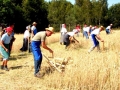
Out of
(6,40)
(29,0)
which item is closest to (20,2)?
(29,0)

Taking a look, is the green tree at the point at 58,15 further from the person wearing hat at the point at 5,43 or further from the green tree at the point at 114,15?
the person wearing hat at the point at 5,43

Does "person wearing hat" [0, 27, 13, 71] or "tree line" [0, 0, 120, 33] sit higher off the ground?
"tree line" [0, 0, 120, 33]

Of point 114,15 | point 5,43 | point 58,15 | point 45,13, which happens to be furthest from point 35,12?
point 5,43

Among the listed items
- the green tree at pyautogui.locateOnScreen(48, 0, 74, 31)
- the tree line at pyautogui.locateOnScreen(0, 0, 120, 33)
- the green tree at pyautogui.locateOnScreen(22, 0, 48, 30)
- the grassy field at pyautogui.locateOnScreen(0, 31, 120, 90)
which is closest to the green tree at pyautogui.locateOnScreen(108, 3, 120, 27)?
the tree line at pyautogui.locateOnScreen(0, 0, 120, 33)

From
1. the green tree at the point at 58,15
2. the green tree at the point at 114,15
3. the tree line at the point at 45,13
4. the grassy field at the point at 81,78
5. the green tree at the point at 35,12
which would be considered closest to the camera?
the grassy field at the point at 81,78

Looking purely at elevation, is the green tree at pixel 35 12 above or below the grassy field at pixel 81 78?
above

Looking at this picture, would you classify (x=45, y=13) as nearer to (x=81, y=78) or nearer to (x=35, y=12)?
(x=35, y=12)

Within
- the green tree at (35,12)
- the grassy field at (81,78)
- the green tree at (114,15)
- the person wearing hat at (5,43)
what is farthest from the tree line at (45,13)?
the grassy field at (81,78)

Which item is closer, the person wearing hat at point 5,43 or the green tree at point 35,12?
the person wearing hat at point 5,43

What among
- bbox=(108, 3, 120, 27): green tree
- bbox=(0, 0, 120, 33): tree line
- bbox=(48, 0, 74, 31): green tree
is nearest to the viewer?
bbox=(0, 0, 120, 33): tree line

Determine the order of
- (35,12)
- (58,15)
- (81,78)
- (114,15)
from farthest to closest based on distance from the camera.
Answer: (114,15) < (35,12) < (58,15) < (81,78)

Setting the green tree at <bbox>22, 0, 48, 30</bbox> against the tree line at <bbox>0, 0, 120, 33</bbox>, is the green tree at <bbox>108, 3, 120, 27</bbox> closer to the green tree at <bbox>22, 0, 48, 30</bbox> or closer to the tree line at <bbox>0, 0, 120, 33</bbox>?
the tree line at <bbox>0, 0, 120, 33</bbox>

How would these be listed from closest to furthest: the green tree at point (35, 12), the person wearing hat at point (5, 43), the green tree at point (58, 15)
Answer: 1. the person wearing hat at point (5, 43)
2. the green tree at point (58, 15)
3. the green tree at point (35, 12)

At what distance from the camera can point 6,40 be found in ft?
36.1
